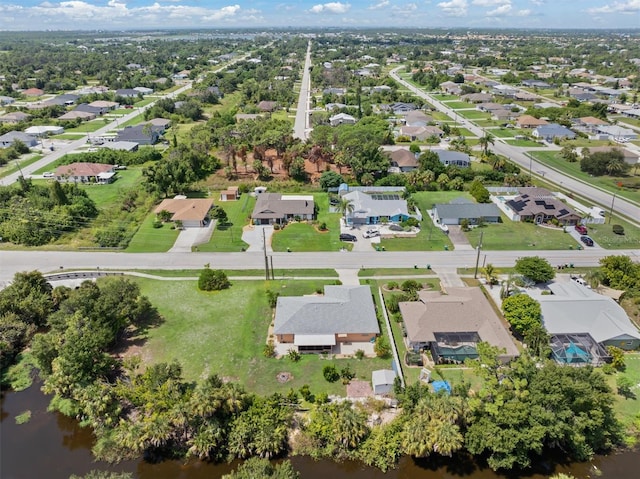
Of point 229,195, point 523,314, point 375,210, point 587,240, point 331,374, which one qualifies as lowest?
point 331,374

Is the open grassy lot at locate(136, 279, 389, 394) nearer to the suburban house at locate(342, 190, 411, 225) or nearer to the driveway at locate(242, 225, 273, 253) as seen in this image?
the driveway at locate(242, 225, 273, 253)

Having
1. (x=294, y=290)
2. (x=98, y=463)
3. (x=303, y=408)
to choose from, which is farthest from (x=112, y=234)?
(x=303, y=408)

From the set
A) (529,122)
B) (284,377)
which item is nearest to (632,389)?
(284,377)

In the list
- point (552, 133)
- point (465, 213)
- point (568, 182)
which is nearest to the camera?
point (465, 213)

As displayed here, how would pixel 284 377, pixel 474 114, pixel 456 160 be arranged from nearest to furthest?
pixel 284 377 → pixel 456 160 → pixel 474 114

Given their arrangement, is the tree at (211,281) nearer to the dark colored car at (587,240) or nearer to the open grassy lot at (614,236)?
the dark colored car at (587,240)

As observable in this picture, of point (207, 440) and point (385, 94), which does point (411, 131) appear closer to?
point (385, 94)

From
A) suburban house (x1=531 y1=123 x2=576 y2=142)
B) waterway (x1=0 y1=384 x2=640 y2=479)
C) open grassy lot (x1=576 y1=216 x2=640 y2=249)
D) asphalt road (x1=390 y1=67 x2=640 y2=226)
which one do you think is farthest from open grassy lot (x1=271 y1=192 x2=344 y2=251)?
suburban house (x1=531 y1=123 x2=576 y2=142)

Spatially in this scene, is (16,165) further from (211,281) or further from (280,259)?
(280,259)
